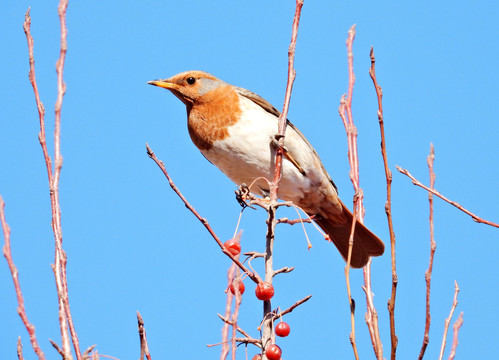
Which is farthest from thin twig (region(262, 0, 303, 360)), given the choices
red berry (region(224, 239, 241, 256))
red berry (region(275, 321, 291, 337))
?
red berry (region(224, 239, 241, 256))

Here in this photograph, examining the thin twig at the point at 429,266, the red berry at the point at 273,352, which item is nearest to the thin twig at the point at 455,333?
the thin twig at the point at 429,266

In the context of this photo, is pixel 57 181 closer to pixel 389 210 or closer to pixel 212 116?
pixel 389 210

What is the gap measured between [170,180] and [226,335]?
703 millimetres

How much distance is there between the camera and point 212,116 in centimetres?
527

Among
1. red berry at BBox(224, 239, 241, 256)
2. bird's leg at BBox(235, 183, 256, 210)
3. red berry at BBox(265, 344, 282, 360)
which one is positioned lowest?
red berry at BBox(265, 344, 282, 360)

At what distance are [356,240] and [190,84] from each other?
77.0 inches

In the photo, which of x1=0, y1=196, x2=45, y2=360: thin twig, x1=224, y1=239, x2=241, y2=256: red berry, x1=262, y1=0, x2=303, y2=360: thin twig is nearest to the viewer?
x1=0, y1=196, x2=45, y2=360: thin twig

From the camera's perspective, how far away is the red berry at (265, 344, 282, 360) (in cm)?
252

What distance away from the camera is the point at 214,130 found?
518 centimetres

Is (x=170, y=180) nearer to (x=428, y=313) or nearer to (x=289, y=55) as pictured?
(x=289, y=55)

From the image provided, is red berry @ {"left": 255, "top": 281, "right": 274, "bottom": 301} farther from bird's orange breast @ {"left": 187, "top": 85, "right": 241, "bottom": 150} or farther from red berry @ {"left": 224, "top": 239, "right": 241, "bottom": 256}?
bird's orange breast @ {"left": 187, "top": 85, "right": 241, "bottom": 150}

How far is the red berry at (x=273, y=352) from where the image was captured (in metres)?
2.52

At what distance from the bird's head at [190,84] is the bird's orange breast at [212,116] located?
0.22 ft

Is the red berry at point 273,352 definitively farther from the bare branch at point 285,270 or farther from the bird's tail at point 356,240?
the bird's tail at point 356,240
